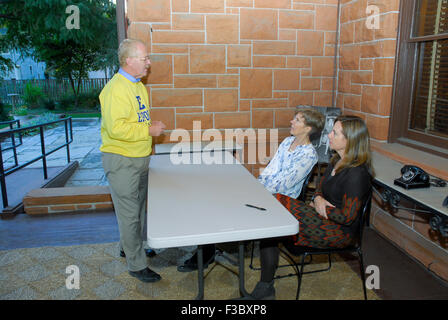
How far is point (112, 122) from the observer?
2.05 metres

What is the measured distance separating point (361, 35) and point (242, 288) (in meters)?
2.48

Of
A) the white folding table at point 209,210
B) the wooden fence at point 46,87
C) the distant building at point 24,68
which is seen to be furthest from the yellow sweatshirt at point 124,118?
the wooden fence at point 46,87

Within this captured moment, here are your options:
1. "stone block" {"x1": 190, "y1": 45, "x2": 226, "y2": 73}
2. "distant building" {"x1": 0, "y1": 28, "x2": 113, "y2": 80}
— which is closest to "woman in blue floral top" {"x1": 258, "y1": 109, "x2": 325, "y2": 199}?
"stone block" {"x1": 190, "y1": 45, "x2": 226, "y2": 73}

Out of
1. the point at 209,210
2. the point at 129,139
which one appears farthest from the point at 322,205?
the point at 129,139

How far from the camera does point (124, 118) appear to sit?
2084 millimetres

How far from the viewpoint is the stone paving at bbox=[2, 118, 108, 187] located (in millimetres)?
5902

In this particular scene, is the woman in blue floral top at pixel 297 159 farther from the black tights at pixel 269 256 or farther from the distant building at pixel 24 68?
the distant building at pixel 24 68

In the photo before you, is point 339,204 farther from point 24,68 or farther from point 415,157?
point 24,68

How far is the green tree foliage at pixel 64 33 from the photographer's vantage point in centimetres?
493

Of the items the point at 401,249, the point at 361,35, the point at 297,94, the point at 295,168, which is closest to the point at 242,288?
the point at 295,168
